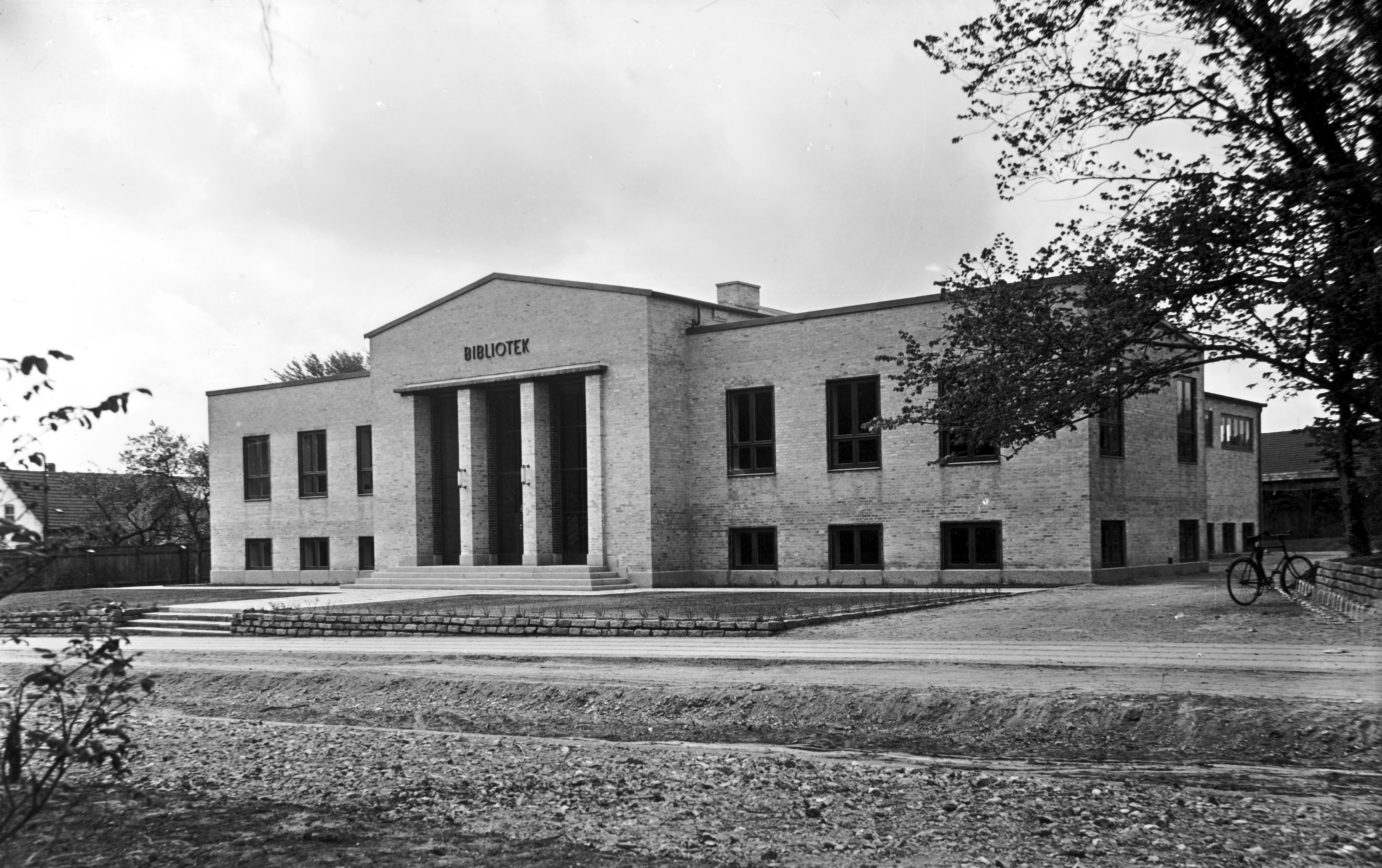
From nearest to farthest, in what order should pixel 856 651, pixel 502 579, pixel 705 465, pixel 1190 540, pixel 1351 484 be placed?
pixel 856 651
pixel 1351 484
pixel 705 465
pixel 1190 540
pixel 502 579

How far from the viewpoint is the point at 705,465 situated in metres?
34.4

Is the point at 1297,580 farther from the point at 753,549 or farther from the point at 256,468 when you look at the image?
the point at 256,468

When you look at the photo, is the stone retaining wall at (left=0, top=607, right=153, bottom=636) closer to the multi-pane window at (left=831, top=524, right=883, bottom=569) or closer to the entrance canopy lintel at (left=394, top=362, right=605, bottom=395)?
the multi-pane window at (left=831, top=524, right=883, bottom=569)

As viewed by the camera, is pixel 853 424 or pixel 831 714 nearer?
pixel 831 714

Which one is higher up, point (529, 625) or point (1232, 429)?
point (1232, 429)

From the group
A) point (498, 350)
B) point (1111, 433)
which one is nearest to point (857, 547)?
point (1111, 433)

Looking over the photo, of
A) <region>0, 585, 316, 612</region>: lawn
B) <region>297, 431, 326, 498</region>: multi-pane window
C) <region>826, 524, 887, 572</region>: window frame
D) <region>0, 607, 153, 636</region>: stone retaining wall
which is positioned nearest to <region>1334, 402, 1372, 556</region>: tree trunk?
<region>826, 524, 887, 572</region>: window frame

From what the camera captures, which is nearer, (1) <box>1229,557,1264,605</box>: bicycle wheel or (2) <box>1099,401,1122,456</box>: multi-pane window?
(1) <box>1229,557,1264,605</box>: bicycle wheel

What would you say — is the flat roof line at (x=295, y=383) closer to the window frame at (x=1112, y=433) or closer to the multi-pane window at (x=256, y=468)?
the multi-pane window at (x=256, y=468)

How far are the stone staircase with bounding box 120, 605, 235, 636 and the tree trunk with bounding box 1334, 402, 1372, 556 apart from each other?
19.2 meters

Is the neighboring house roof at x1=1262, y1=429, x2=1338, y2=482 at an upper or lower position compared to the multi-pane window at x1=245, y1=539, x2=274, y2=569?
upper

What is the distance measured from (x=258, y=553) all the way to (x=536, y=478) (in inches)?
563

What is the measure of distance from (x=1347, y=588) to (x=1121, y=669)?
6734 mm

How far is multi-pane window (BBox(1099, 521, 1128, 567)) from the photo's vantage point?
98.7ft
